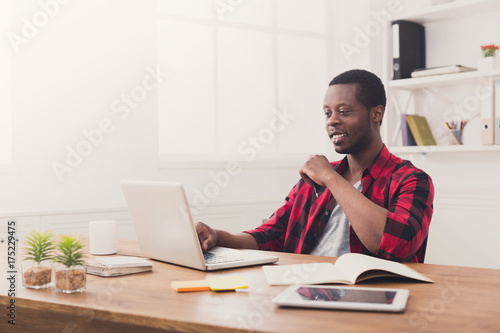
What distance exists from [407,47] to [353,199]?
210cm

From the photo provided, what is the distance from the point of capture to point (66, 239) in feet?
3.99

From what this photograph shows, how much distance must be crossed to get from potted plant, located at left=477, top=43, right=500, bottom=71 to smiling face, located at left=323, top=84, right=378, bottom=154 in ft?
4.91

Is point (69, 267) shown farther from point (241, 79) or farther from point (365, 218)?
point (241, 79)

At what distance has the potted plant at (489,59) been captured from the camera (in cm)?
303

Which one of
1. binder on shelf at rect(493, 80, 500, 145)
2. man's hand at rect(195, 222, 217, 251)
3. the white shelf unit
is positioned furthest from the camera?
the white shelf unit

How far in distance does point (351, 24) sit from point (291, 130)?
35.4 inches

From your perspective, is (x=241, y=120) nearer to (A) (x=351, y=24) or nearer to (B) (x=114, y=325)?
(A) (x=351, y=24)

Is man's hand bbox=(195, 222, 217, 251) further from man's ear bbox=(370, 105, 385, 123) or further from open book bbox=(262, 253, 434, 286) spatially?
man's ear bbox=(370, 105, 385, 123)

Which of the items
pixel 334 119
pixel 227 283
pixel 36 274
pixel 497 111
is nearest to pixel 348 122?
pixel 334 119

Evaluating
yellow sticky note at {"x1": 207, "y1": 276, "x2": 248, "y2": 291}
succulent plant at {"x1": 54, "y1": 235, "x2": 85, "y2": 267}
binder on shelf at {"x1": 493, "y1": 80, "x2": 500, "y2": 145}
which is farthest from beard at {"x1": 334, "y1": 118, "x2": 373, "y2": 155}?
binder on shelf at {"x1": 493, "y1": 80, "x2": 500, "y2": 145}

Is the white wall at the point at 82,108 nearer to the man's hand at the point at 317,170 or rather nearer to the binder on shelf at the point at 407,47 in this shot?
the binder on shelf at the point at 407,47

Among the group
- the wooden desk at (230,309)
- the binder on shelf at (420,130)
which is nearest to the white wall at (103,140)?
the binder on shelf at (420,130)

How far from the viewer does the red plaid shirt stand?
157 centimetres

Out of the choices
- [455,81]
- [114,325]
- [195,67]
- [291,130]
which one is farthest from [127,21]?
[114,325]
